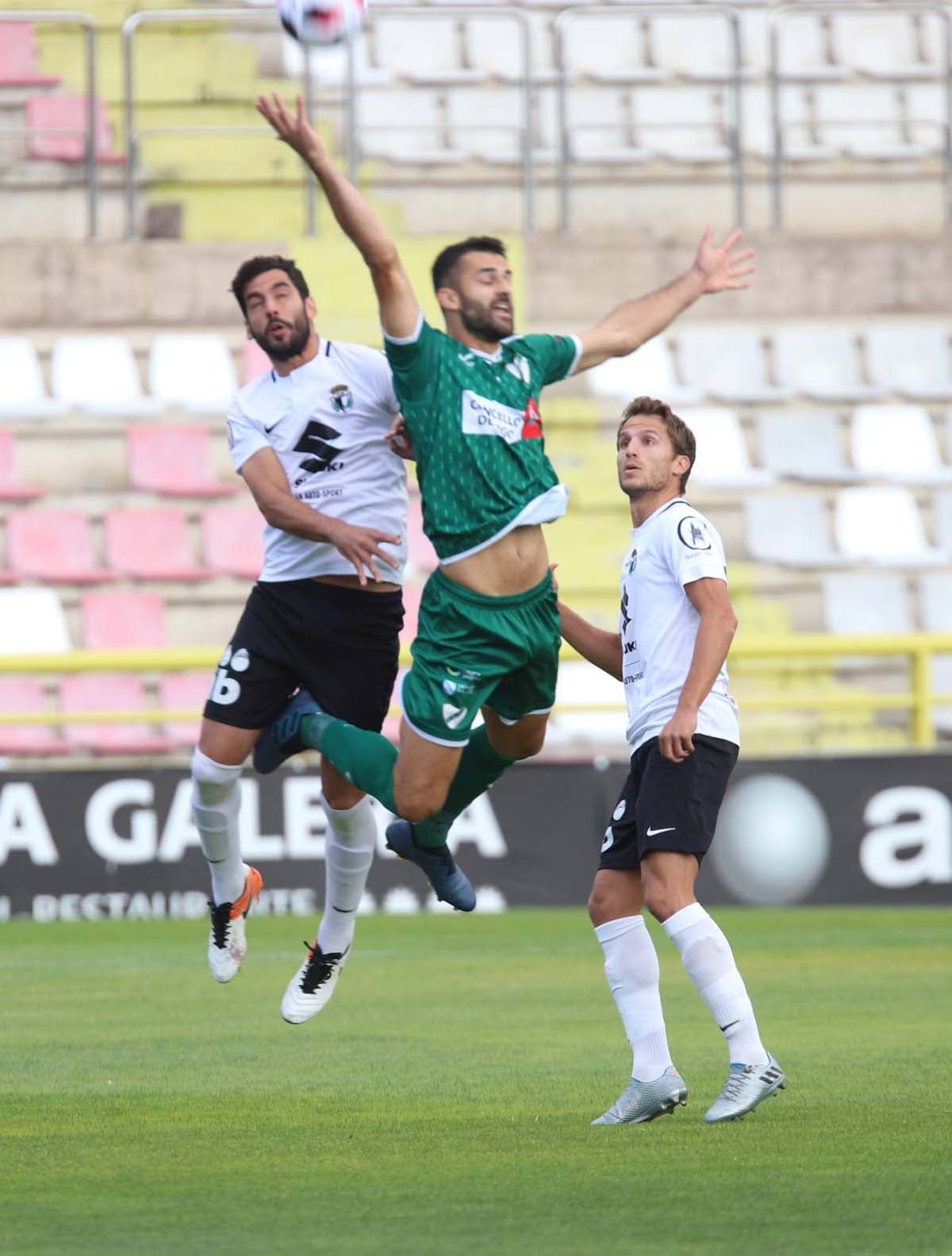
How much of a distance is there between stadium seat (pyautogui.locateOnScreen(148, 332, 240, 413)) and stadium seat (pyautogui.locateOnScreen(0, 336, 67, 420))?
2.57 ft

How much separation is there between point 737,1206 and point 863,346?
13.7 m

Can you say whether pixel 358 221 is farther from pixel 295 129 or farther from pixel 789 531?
pixel 789 531

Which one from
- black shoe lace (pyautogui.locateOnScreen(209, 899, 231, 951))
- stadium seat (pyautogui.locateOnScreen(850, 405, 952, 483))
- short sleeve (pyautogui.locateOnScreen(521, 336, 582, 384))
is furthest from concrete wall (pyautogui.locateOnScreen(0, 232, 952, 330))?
short sleeve (pyautogui.locateOnScreen(521, 336, 582, 384))

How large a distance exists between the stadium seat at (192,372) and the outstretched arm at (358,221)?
9.91 metres

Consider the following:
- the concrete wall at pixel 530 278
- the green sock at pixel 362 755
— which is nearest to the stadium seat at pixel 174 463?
the concrete wall at pixel 530 278

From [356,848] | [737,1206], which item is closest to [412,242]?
[356,848]

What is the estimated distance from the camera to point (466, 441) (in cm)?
603

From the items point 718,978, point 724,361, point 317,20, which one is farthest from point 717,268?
point 724,361

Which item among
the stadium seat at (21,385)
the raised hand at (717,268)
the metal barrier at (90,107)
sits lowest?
the raised hand at (717,268)

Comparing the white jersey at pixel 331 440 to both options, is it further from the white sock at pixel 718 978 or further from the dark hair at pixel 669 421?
the white sock at pixel 718 978

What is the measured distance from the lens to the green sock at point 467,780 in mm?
6562

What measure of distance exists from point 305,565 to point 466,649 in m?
1.15

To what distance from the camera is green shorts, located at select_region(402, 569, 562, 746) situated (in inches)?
241

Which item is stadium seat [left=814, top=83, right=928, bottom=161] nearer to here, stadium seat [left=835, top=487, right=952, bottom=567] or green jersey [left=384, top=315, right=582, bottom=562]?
stadium seat [left=835, top=487, right=952, bottom=567]
